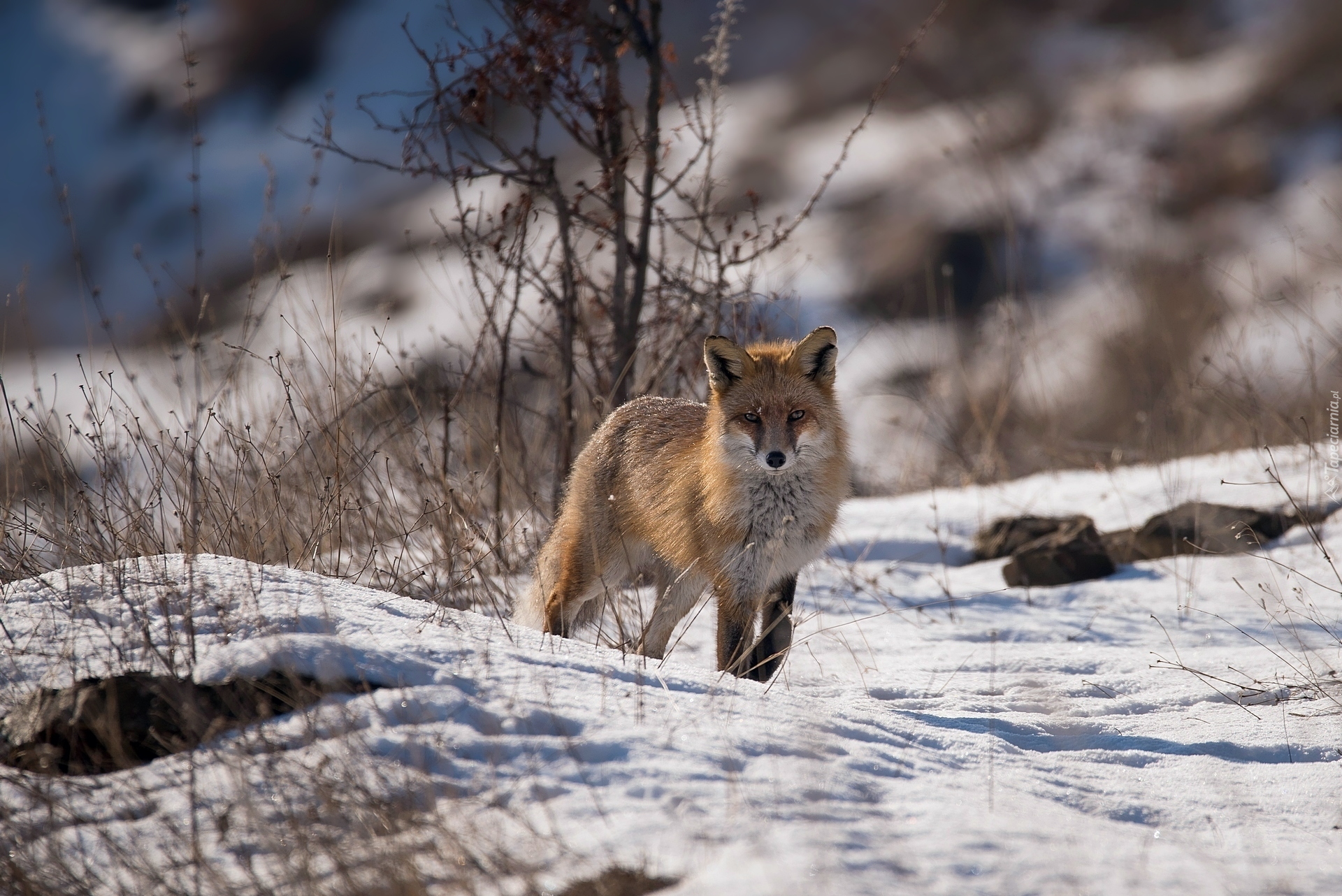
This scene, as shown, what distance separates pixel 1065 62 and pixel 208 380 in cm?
2565

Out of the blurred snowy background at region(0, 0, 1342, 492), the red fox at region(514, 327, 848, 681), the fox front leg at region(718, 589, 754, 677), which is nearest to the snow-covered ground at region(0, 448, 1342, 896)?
the fox front leg at region(718, 589, 754, 677)

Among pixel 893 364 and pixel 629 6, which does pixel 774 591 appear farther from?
pixel 893 364

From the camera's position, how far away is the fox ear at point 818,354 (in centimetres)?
429

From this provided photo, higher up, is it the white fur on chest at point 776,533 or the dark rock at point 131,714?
the white fur on chest at point 776,533

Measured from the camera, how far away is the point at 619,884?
2.10 meters

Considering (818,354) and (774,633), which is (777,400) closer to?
(818,354)

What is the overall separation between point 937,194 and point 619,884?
20225 millimetres

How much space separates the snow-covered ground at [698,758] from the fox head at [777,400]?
97cm

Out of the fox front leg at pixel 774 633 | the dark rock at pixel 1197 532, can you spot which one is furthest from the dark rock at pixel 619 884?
the dark rock at pixel 1197 532

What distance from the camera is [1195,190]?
1889 cm

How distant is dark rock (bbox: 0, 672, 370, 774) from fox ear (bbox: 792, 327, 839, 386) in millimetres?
2451

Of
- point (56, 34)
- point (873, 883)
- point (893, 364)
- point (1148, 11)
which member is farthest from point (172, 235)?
point (873, 883)

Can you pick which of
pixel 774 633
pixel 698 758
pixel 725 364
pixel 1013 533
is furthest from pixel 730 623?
pixel 1013 533

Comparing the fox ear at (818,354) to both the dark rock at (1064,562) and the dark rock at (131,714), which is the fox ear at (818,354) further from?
the dark rock at (131,714)
